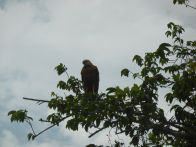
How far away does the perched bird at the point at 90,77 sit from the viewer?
696 cm

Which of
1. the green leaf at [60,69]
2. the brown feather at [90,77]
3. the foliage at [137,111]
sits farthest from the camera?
the brown feather at [90,77]

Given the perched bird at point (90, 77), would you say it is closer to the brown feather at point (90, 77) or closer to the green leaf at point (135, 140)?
the brown feather at point (90, 77)

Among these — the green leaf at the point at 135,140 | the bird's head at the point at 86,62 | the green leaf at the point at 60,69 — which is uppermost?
the bird's head at the point at 86,62

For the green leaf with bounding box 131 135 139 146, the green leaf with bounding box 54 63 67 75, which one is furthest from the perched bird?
the green leaf with bounding box 131 135 139 146

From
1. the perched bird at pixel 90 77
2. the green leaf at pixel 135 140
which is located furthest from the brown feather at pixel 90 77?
the green leaf at pixel 135 140

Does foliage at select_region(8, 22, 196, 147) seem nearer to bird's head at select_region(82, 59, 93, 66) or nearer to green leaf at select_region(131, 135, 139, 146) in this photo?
green leaf at select_region(131, 135, 139, 146)

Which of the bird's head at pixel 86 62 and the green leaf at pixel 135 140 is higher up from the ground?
the bird's head at pixel 86 62

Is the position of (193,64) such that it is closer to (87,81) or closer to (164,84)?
(164,84)

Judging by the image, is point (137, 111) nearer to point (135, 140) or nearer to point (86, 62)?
point (135, 140)

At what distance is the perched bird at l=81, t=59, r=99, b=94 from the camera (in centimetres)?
696

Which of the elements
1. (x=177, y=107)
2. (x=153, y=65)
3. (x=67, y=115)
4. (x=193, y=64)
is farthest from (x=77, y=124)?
(x=153, y=65)

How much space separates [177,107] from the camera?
3.30 m

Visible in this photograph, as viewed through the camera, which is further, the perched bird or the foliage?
the perched bird

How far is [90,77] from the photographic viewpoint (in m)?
6.94
